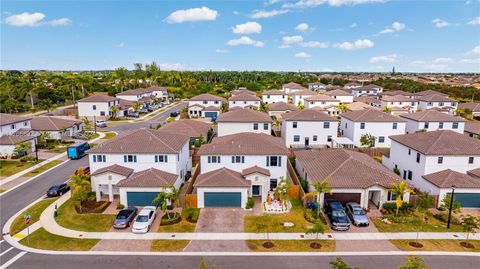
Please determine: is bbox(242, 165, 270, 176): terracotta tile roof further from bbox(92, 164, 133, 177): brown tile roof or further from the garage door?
bbox(92, 164, 133, 177): brown tile roof

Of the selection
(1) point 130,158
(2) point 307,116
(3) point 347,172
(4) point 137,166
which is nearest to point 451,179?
(3) point 347,172

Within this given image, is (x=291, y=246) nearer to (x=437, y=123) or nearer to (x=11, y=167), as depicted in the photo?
(x=11, y=167)

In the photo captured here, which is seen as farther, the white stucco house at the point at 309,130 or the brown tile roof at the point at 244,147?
the white stucco house at the point at 309,130

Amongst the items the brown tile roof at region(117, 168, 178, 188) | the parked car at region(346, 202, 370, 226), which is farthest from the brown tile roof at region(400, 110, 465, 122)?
the brown tile roof at region(117, 168, 178, 188)

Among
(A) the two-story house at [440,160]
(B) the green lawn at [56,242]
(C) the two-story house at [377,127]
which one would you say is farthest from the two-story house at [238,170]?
(C) the two-story house at [377,127]

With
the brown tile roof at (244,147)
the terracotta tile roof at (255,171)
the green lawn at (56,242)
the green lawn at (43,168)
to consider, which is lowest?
the green lawn at (56,242)

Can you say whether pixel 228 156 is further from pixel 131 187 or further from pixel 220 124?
pixel 220 124

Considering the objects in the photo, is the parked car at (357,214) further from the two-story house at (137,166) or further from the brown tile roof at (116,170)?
the brown tile roof at (116,170)
